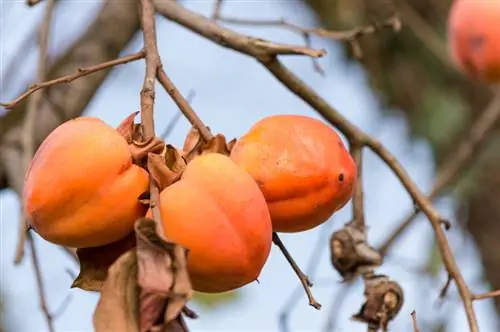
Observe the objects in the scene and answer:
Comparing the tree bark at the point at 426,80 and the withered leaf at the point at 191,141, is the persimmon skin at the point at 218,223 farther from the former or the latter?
the tree bark at the point at 426,80

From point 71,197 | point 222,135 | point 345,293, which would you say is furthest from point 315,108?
point 345,293

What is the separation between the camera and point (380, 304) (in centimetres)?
90

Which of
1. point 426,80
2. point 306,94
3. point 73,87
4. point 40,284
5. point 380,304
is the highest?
point 426,80

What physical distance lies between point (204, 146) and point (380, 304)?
30 centimetres

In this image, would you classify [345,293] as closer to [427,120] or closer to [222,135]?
[222,135]

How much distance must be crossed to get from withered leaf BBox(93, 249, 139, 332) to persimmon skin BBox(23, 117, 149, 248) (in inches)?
1.8

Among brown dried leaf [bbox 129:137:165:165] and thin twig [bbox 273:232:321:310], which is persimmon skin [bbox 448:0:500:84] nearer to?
thin twig [bbox 273:232:321:310]

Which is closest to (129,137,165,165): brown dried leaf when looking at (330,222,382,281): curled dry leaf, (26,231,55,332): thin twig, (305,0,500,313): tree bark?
(330,222,382,281): curled dry leaf

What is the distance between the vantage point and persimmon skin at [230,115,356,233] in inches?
26.7

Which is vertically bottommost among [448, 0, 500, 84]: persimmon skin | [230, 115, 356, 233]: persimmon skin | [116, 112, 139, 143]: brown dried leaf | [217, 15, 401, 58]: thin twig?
[116, 112, 139, 143]: brown dried leaf

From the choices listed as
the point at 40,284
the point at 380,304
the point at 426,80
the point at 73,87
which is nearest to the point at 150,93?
the point at 380,304

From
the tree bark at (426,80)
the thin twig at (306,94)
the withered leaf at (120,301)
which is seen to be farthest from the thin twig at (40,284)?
the tree bark at (426,80)

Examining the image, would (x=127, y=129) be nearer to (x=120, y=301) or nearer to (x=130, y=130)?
(x=130, y=130)

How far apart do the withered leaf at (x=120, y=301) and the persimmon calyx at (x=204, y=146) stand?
0.12 metres
